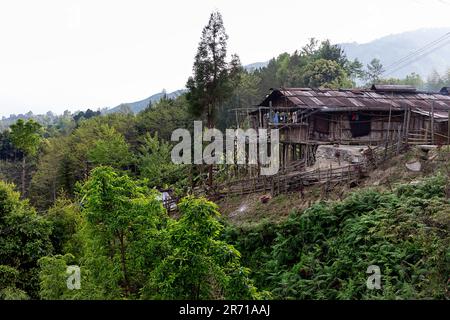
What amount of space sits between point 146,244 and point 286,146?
21646mm

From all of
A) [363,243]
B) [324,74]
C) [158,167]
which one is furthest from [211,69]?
[324,74]

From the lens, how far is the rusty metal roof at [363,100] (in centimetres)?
2561

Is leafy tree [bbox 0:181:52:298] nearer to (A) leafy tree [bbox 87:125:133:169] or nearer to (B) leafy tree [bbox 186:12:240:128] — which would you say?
(B) leafy tree [bbox 186:12:240:128]

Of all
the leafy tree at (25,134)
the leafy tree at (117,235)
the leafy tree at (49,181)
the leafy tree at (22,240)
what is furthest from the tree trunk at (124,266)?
the leafy tree at (49,181)

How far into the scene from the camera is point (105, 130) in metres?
44.1

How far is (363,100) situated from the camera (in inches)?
1075

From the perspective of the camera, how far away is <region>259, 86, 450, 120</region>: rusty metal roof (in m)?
25.6

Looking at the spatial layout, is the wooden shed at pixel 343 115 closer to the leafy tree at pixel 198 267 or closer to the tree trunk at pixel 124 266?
the tree trunk at pixel 124 266

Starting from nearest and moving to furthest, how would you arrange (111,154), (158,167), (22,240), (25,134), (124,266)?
(124,266), (22,240), (25,134), (158,167), (111,154)

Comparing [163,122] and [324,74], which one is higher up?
[324,74]

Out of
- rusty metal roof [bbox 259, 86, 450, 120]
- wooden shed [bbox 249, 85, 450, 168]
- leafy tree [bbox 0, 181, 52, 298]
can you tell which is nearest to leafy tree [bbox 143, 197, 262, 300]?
leafy tree [bbox 0, 181, 52, 298]

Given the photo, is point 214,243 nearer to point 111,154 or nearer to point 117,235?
point 117,235
